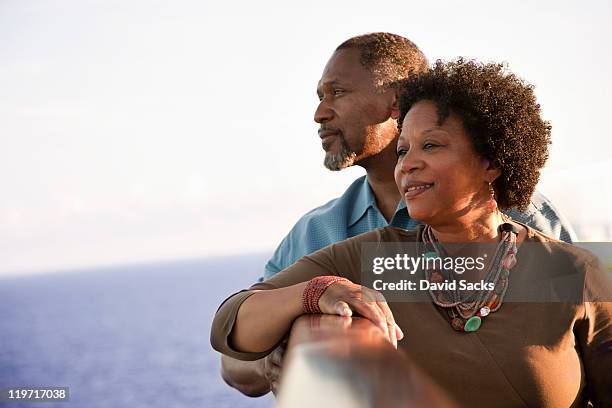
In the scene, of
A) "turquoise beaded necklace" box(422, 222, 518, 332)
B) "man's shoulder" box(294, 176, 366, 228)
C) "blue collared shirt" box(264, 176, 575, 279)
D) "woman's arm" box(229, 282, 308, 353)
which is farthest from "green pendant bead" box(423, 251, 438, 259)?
"man's shoulder" box(294, 176, 366, 228)

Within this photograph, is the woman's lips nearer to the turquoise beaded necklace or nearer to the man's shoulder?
the turquoise beaded necklace

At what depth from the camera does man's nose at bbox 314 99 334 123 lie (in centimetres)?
386

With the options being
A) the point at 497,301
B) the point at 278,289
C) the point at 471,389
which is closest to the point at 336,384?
the point at 278,289

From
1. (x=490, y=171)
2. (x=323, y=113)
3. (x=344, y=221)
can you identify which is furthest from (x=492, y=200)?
(x=323, y=113)

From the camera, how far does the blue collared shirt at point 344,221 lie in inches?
133

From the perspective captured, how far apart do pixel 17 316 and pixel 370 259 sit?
98.3 metres

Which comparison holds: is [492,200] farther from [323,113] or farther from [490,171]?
[323,113]

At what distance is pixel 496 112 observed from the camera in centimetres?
252

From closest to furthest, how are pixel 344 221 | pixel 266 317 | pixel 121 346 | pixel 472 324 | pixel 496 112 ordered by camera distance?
pixel 266 317 → pixel 472 324 → pixel 496 112 → pixel 344 221 → pixel 121 346

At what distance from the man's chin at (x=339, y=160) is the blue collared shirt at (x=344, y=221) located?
10 cm

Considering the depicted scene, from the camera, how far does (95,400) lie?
53.9 metres

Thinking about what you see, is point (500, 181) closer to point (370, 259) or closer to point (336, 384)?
point (370, 259)

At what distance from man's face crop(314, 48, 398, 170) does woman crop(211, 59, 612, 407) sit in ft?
3.68

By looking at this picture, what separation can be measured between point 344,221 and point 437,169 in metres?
1.31
